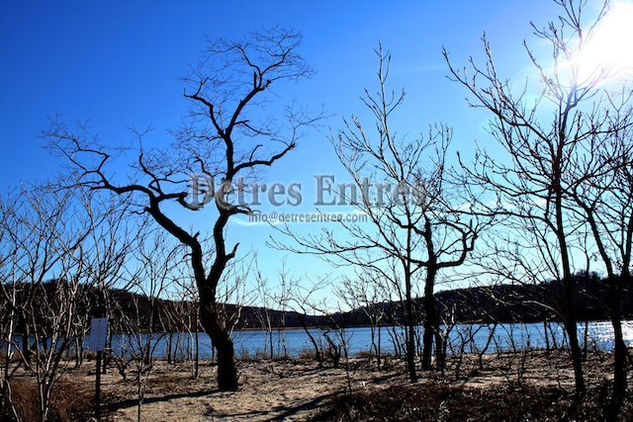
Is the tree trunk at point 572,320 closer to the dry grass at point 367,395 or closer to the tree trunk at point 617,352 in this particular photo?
the dry grass at point 367,395

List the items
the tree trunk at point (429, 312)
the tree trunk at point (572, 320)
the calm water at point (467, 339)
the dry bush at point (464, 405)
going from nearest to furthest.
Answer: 1. the tree trunk at point (572, 320)
2. the dry bush at point (464, 405)
3. the tree trunk at point (429, 312)
4. the calm water at point (467, 339)

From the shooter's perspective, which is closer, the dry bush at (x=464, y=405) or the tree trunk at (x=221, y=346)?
the dry bush at (x=464, y=405)

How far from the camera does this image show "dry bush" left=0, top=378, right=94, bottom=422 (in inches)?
299

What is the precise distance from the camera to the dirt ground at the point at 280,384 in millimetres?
7941

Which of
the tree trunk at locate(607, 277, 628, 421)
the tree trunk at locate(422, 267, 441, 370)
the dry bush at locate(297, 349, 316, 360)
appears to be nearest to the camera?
the tree trunk at locate(607, 277, 628, 421)

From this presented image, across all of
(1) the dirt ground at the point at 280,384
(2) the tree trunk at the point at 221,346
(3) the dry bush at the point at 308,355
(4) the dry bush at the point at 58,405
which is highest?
(2) the tree trunk at the point at 221,346

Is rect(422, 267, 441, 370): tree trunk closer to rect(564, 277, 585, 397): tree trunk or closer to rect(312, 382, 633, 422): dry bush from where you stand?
rect(312, 382, 633, 422): dry bush

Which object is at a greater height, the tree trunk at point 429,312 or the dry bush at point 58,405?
the tree trunk at point 429,312

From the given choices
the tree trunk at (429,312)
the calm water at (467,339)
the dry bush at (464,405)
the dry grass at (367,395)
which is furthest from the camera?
the calm water at (467,339)

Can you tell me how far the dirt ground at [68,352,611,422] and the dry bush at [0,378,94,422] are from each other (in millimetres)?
426

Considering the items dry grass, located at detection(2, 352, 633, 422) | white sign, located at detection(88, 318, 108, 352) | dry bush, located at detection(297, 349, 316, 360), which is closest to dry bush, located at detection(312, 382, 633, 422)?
dry grass, located at detection(2, 352, 633, 422)

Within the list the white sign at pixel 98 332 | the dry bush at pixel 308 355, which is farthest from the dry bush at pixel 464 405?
the dry bush at pixel 308 355

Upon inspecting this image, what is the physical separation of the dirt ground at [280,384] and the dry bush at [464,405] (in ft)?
1.69

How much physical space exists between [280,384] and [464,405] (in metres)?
5.02
